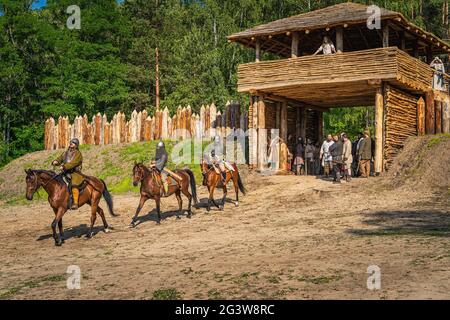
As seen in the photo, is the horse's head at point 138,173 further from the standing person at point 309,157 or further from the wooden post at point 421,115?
the wooden post at point 421,115

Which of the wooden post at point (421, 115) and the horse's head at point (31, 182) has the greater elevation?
the wooden post at point (421, 115)

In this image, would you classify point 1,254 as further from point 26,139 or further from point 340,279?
point 26,139

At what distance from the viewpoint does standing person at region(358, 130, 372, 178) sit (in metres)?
19.9

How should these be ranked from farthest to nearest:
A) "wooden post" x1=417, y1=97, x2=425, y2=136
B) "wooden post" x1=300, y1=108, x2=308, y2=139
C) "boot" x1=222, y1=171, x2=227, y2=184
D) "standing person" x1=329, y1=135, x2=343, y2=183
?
"wooden post" x1=300, y1=108, x2=308, y2=139 → "wooden post" x1=417, y1=97, x2=425, y2=136 → "standing person" x1=329, y1=135, x2=343, y2=183 → "boot" x1=222, y1=171, x2=227, y2=184

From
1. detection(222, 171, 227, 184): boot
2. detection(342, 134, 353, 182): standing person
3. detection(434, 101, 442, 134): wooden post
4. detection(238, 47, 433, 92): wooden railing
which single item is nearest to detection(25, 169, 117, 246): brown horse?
detection(222, 171, 227, 184): boot

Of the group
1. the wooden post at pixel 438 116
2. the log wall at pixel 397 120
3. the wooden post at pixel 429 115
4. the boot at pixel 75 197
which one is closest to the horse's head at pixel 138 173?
the boot at pixel 75 197

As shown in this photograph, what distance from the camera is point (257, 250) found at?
32.9 ft

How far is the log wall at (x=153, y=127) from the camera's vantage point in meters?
24.6

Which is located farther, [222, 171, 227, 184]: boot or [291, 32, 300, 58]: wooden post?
[291, 32, 300, 58]: wooden post

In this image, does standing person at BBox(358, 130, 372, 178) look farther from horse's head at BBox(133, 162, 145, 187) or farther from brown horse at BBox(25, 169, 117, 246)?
brown horse at BBox(25, 169, 117, 246)

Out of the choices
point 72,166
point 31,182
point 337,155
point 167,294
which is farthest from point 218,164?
point 167,294

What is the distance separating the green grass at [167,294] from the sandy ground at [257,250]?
0.6 inches

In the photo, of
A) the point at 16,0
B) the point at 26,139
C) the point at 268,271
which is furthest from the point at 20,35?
the point at 268,271

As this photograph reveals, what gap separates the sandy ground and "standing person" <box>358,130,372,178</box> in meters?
2.34
